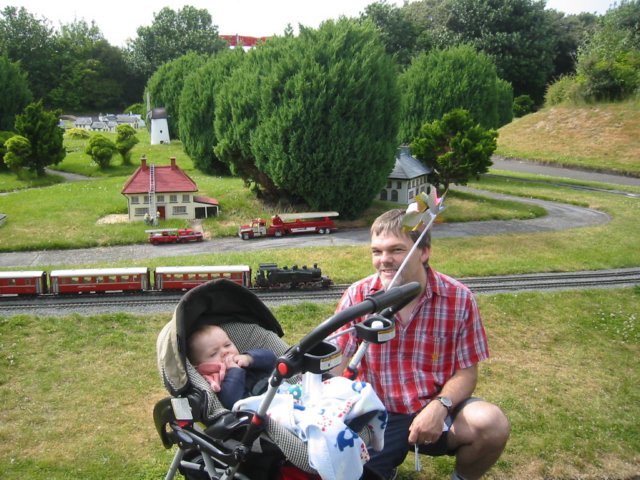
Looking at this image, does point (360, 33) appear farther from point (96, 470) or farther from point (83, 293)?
point (96, 470)

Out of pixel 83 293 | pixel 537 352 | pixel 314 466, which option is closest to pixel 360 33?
pixel 83 293

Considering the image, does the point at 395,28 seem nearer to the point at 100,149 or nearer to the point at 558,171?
the point at 558,171

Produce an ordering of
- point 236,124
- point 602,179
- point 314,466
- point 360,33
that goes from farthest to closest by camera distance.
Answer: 1. point 602,179
2. point 236,124
3. point 360,33
4. point 314,466

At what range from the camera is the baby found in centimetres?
403

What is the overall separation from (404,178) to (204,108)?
1361 centimetres

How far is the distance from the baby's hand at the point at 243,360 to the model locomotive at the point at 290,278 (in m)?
9.37

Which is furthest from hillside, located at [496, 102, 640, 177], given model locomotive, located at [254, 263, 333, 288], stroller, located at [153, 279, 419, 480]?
stroller, located at [153, 279, 419, 480]

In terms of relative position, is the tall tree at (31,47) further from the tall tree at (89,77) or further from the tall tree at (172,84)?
the tall tree at (172,84)

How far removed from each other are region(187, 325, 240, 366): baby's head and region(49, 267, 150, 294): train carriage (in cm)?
985

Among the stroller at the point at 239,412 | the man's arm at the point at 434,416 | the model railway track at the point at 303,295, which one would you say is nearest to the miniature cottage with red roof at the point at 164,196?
the model railway track at the point at 303,295

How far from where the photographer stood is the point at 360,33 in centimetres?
2138

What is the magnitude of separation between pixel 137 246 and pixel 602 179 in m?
29.4

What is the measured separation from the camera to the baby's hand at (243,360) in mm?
A: 4230

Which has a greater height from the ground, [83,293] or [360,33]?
[360,33]
